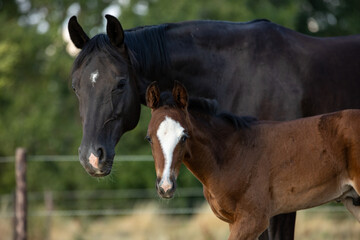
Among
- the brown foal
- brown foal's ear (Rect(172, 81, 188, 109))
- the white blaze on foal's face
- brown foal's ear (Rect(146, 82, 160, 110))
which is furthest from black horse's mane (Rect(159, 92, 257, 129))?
the white blaze on foal's face

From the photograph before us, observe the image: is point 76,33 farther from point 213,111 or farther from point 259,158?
point 259,158

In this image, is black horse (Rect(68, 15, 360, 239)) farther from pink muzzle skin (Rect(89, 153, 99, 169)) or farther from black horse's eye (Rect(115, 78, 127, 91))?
pink muzzle skin (Rect(89, 153, 99, 169))

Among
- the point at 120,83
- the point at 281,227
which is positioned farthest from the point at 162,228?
the point at 120,83

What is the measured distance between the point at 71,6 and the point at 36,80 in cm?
215

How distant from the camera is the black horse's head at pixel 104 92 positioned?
4629 mm

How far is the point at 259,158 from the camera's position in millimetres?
4543

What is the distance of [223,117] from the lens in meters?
4.70

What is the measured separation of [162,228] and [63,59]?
6527 millimetres

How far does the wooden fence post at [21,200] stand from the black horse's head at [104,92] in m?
3.17

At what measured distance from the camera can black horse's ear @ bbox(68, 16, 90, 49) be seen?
499cm

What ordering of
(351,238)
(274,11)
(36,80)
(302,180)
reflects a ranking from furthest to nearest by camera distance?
1. (36,80)
2. (274,11)
3. (351,238)
4. (302,180)

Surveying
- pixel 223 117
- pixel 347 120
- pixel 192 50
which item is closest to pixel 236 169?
pixel 223 117

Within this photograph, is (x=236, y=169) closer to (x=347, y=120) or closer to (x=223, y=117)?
(x=223, y=117)

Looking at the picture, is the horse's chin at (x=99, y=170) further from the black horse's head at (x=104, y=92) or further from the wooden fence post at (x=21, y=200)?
the wooden fence post at (x=21, y=200)
